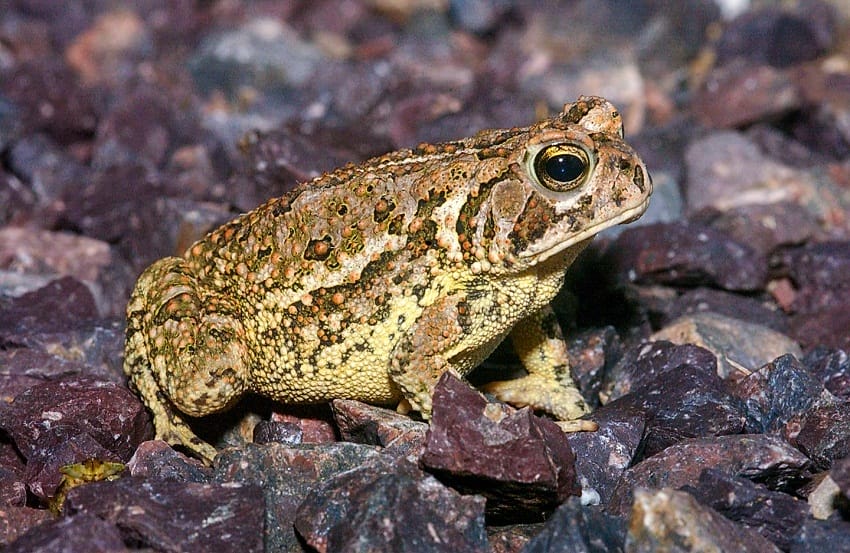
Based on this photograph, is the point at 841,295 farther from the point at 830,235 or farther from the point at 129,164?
the point at 129,164

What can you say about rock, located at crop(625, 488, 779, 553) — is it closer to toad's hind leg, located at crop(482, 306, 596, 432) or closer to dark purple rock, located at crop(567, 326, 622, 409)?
toad's hind leg, located at crop(482, 306, 596, 432)

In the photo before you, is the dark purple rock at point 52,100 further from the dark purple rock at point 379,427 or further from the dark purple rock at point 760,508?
the dark purple rock at point 760,508

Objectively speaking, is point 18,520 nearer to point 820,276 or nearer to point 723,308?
point 723,308

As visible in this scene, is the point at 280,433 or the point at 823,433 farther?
the point at 280,433

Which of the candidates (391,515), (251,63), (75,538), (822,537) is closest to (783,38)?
(251,63)

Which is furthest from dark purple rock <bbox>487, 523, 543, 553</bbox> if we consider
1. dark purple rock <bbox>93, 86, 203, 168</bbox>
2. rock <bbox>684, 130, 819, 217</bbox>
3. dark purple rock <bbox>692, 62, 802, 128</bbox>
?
dark purple rock <bbox>692, 62, 802, 128</bbox>

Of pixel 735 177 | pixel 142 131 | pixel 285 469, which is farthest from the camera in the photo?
pixel 142 131
